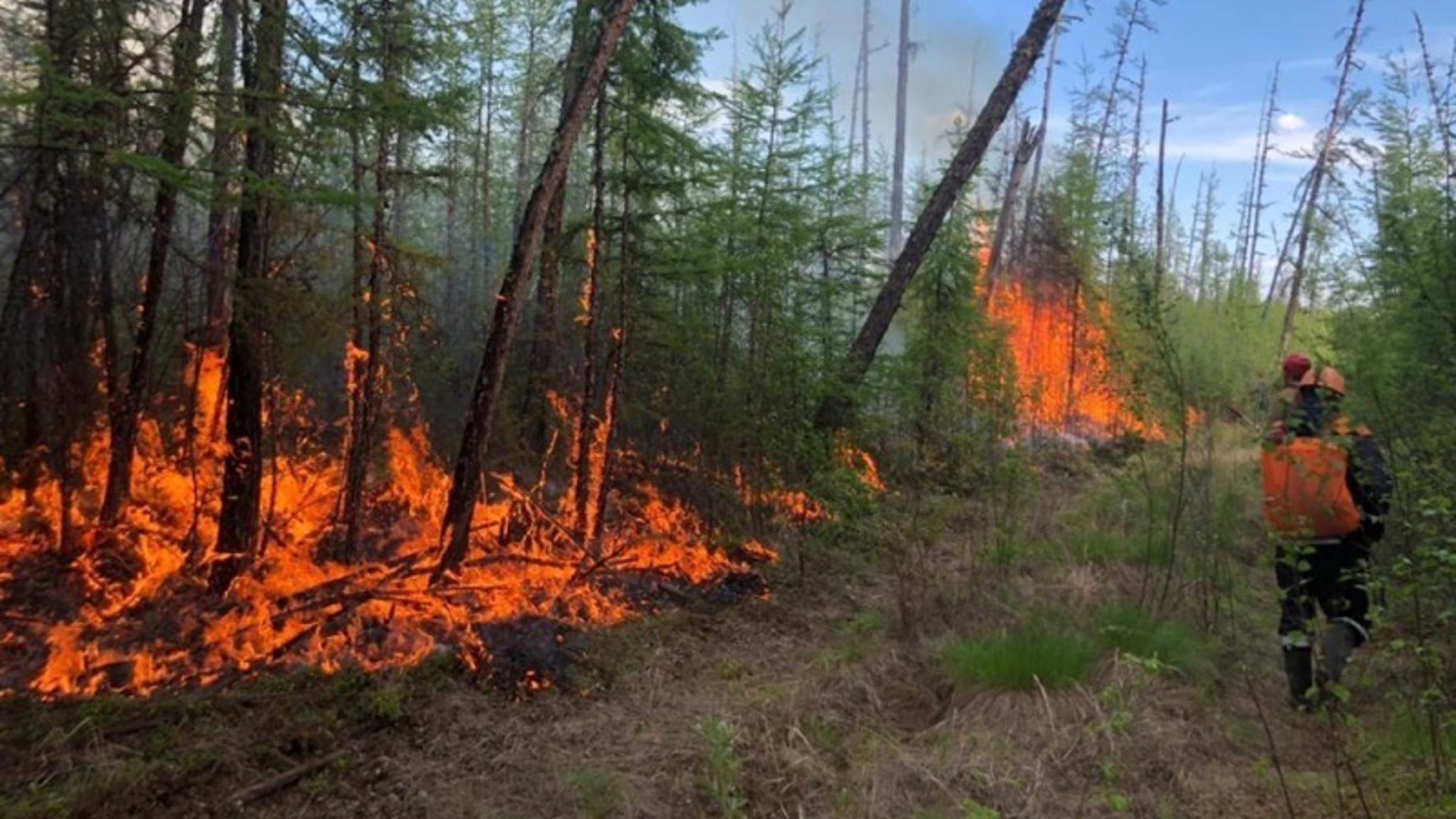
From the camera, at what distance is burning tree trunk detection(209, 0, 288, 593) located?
5.84 metres

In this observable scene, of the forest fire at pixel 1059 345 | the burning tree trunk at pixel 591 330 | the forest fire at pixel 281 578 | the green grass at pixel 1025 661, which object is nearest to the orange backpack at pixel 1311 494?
the green grass at pixel 1025 661

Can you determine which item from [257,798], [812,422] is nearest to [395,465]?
[812,422]

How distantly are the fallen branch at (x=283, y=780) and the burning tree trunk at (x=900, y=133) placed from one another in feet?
66.9

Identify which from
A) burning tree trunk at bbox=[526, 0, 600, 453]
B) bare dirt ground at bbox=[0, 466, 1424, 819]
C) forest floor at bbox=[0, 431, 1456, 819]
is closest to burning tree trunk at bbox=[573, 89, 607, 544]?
burning tree trunk at bbox=[526, 0, 600, 453]

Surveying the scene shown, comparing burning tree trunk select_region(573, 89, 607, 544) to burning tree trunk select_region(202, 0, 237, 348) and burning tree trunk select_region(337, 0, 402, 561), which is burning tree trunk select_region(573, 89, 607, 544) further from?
burning tree trunk select_region(202, 0, 237, 348)

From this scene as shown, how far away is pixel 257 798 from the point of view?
3.73 metres

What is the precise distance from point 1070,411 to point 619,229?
55.9 feet

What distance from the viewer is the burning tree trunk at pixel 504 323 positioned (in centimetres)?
640

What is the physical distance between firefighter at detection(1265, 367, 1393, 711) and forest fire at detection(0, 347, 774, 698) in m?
4.34

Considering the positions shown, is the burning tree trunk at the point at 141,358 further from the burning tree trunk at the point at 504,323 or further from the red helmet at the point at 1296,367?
the red helmet at the point at 1296,367

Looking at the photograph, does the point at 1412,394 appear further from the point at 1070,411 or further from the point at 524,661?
the point at 1070,411


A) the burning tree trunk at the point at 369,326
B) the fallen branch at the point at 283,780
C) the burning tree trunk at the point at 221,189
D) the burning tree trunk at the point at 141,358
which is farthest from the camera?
the burning tree trunk at the point at 369,326

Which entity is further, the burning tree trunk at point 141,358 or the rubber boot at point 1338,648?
the burning tree trunk at point 141,358

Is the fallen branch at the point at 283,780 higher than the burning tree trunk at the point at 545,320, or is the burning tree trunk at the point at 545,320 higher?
the burning tree trunk at the point at 545,320
